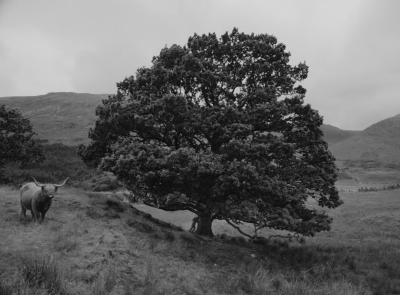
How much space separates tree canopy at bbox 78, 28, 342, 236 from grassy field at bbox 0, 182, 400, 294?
2.08 meters

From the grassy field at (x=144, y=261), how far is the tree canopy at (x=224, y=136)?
2077mm

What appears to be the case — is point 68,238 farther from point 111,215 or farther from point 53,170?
point 53,170

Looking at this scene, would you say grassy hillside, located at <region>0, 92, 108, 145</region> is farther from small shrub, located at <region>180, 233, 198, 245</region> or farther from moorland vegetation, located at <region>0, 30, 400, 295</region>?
small shrub, located at <region>180, 233, 198, 245</region>

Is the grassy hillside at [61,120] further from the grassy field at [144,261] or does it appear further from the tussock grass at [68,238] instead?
the tussock grass at [68,238]

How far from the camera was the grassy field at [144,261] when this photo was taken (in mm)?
7805

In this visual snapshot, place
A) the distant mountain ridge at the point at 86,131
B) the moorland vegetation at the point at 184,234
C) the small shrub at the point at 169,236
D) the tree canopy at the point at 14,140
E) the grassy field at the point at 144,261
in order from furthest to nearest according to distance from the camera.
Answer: the distant mountain ridge at the point at 86,131
the tree canopy at the point at 14,140
the small shrub at the point at 169,236
the moorland vegetation at the point at 184,234
the grassy field at the point at 144,261

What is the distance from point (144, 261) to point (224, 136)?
6583 mm

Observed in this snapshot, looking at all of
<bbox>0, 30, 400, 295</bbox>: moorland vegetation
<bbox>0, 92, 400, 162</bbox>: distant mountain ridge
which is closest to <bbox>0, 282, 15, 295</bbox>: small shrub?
<bbox>0, 30, 400, 295</bbox>: moorland vegetation

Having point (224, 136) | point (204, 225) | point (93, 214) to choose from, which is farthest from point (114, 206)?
point (224, 136)

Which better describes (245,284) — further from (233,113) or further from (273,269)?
(233,113)

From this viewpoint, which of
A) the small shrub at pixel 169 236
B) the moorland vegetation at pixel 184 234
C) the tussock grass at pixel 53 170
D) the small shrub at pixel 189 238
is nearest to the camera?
the moorland vegetation at pixel 184 234

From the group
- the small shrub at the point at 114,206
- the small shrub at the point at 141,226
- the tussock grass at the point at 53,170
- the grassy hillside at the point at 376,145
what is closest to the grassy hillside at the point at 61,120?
the tussock grass at the point at 53,170

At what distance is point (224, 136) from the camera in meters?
12.8

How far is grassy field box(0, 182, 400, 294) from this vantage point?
25.6 feet
